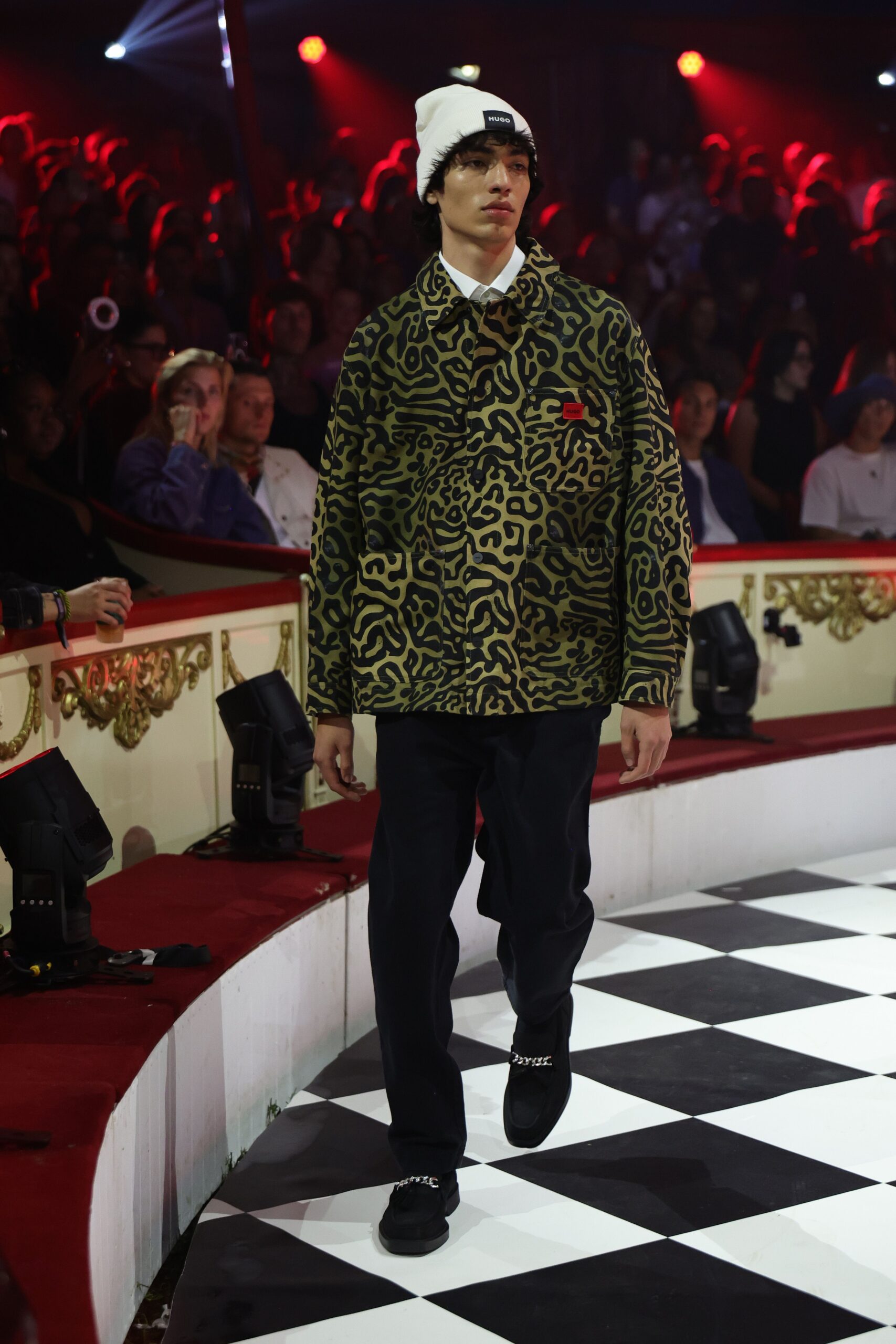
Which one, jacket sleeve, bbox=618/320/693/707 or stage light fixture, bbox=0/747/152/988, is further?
stage light fixture, bbox=0/747/152/988

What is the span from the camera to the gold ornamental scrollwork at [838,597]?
4.01 meters

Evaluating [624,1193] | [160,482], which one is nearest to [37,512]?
[160,482]

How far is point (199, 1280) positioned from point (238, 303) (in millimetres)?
4268

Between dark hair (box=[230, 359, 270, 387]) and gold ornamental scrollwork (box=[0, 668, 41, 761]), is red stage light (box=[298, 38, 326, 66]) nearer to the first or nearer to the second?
dark hair (box=[230, 359, 270, 387])

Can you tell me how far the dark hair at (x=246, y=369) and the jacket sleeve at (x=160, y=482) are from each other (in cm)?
46

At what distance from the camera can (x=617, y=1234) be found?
156 centimetres

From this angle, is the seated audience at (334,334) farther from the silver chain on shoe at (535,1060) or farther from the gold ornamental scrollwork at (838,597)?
the silver chain on shoe at (535,1060)

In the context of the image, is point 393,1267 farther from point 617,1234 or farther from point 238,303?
point 238,303

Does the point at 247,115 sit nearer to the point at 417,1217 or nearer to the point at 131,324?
the point at 131,324

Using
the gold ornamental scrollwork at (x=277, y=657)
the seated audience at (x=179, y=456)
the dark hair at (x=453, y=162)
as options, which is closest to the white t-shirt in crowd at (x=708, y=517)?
the seated audience at (x=179, y=456)

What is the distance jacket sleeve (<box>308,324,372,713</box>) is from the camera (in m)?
1.53

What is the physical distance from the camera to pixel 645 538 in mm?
1535

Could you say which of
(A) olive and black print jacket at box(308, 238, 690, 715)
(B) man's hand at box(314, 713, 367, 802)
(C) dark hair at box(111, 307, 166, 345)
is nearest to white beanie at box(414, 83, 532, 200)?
(A) olive and black print jacket at box(308, 238, 690, 715)

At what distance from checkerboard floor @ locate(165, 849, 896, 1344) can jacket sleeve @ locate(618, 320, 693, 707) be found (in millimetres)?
575
